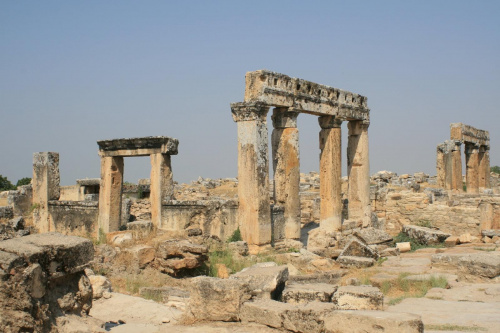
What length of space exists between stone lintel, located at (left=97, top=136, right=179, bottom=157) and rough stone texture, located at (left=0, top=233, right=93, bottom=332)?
340 inches

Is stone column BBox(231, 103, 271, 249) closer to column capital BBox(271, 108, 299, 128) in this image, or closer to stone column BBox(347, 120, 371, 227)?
column capital BBox(271, 108, 299, 128)

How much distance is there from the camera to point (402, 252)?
13.9 m

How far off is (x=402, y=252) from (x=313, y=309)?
8.58 meters

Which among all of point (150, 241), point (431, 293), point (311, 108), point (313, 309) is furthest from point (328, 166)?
point (313, 309)

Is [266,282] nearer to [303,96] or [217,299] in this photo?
[217,299]

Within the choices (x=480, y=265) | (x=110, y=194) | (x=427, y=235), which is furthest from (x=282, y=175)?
(x=480, y=265)

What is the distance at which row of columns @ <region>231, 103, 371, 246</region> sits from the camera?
42.3ft

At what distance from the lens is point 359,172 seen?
17.8 meters

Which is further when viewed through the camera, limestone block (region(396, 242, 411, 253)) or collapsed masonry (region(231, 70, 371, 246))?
limestone block (region(396, 242, 411, 253))

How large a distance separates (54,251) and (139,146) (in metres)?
9.71

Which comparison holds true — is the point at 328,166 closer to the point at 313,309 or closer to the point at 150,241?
the point at 150,241

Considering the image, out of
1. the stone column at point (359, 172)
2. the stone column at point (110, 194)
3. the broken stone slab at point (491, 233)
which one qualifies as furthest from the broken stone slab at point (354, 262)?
the stone column at point (110, 194)

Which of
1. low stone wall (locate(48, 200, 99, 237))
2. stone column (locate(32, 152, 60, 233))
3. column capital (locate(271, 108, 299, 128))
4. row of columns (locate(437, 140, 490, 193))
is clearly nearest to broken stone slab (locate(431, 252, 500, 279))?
column capital (locate(271, 108, 299, 128))

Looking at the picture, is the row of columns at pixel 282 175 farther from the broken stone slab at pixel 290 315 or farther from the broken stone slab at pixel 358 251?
the broken stone slab at pixel 290 315
